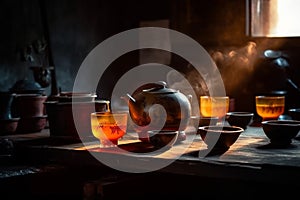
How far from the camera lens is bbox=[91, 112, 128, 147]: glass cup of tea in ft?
7.83

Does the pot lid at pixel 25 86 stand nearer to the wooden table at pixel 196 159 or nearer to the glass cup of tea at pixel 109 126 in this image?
the wooden table at pixel 196 159

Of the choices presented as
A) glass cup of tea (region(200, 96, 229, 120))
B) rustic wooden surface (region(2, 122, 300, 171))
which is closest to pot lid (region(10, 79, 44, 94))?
rustic wooden surface (region(2, 122, 300, 171))

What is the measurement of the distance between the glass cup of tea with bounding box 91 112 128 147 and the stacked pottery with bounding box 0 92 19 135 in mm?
922

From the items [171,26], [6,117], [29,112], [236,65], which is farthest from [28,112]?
[171,26]

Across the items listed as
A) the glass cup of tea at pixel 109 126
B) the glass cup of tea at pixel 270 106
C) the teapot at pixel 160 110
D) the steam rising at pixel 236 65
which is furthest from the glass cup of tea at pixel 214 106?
the steam rising at pixel 236 65

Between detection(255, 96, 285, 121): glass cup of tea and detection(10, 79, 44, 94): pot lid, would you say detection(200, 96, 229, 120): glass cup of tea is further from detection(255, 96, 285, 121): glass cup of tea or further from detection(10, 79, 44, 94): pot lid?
detection(10, 79, 44, 94): pot lid

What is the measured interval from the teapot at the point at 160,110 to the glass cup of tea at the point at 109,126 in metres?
0.13

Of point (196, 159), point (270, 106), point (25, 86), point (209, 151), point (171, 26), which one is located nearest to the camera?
point (196, 159)

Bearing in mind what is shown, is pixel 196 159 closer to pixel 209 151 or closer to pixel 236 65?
pixel 209 151

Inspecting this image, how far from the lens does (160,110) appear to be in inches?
98.1

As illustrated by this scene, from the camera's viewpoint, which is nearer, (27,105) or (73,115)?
(73,115)

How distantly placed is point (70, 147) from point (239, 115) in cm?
110

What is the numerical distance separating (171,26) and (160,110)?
9.63 feet

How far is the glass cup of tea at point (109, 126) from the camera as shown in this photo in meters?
2.39
